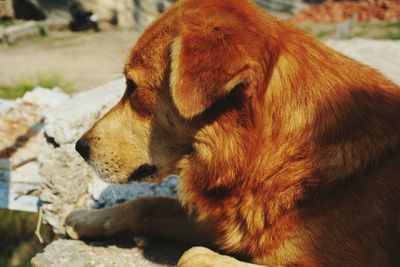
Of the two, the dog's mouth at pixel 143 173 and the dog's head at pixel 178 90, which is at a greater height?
the dog's head at pixel 178 90

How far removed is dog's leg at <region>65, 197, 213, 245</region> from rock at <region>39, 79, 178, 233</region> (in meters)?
0.57

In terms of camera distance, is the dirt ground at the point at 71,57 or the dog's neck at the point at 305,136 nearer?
the dog's neck at the point at 305,136

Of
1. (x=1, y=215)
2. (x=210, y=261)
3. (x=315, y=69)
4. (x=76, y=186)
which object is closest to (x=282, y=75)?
(x=315, y=69)

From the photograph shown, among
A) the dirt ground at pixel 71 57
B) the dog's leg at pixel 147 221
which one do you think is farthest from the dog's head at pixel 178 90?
the dirt ground at pixel 71 57

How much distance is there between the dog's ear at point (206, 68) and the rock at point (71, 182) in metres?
1.85

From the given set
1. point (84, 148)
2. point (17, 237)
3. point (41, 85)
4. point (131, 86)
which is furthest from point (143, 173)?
point (41, 85)

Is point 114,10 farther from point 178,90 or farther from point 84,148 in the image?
point 178,90

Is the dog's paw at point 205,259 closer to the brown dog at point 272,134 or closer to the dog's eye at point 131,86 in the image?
the brown dog at point 272,134

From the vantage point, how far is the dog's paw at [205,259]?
3.03 meters

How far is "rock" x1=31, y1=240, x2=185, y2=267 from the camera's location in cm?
363

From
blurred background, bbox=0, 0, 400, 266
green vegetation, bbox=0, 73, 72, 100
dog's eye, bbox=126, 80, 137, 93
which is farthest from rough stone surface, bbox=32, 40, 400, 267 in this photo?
green vegetation, bbox=0, 73, 72, 100

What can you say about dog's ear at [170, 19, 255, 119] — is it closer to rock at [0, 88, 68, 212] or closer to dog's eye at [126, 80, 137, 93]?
dog's eye at [126, 80, 137, 93]

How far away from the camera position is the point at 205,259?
3.06 m

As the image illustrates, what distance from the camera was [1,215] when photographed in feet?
18.4
